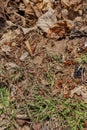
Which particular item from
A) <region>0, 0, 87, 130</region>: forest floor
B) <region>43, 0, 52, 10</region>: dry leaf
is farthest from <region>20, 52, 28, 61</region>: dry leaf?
<region>43, 0, 52, 10</region>: dry leaf

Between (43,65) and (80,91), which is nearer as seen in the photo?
(80,91)

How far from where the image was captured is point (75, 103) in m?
3.47

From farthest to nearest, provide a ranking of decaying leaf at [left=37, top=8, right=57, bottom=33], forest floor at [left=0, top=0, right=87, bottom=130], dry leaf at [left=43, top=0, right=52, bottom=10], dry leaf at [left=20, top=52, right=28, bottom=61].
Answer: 1. dry leaf at [left=43, top=0, right=52, bottom=10]
2. decaying leaf at [left=37, top=8, right=57, bottom=33]
3. dry leaf at [left=20, top=52, right=28, bottom=61]
4. forest floor at [left=0, top=0, right=87, bottom=130]

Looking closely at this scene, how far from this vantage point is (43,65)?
12.4ft

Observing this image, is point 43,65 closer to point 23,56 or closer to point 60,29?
point 23,56

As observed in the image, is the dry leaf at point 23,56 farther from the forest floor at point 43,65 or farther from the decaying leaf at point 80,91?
the decaying leaf at point 80,91

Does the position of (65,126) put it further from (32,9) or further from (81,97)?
(32,9)

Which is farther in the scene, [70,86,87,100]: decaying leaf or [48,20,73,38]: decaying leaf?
[48,20,73,38]: decaying leaf

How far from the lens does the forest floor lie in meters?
3.45

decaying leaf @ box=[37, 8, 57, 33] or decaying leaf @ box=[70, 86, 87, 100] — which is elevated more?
decaying leaf @ box=[37, 8, 57, 33]

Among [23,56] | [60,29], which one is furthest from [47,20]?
[23,56]

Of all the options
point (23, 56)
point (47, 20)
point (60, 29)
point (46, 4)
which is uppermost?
point (46, 4)

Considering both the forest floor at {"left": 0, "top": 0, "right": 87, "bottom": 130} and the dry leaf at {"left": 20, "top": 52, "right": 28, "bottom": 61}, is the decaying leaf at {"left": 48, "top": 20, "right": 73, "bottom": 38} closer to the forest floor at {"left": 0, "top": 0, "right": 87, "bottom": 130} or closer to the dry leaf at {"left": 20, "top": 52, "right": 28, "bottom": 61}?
the forest floor at {"left": 0, "top": 0, "right": 87, "bottom": 130}

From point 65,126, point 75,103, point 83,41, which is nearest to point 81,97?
point 75,103
